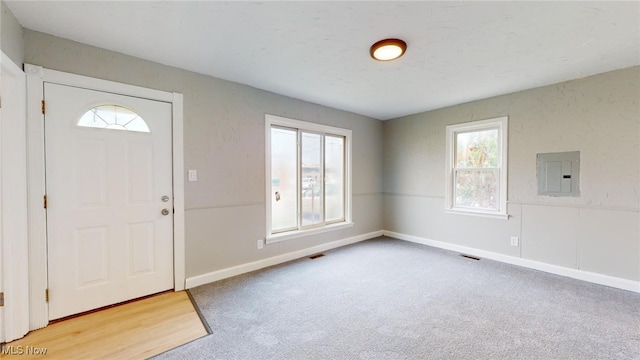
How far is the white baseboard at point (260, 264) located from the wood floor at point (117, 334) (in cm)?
42

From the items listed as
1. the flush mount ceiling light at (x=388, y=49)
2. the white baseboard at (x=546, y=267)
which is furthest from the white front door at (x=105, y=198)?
the white baseboard at (x=546, y=267)

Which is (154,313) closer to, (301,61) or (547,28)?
(301,61)

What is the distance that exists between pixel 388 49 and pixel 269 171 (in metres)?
2.02

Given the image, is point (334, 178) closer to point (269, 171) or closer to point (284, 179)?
point (284, 179)

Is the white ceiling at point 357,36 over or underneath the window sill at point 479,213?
over

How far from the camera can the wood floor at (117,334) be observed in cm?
175

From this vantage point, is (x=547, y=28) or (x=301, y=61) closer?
(x=547, y=28)

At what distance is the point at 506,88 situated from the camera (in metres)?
3.29

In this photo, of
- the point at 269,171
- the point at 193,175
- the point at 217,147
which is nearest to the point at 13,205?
the point at 193,175

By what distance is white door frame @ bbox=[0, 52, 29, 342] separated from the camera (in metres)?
1.77

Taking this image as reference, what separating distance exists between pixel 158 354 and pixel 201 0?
7.90ft

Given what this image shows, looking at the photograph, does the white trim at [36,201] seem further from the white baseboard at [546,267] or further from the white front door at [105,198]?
the white baseboard at [546,267]

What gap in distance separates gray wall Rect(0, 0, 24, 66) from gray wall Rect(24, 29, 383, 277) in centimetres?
20

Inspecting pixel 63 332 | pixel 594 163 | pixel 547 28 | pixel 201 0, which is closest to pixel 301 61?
pixel 201 0
